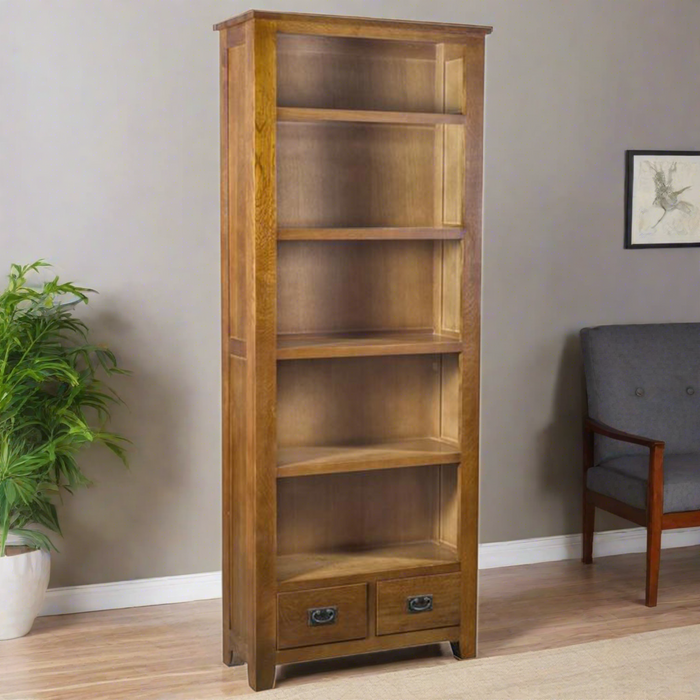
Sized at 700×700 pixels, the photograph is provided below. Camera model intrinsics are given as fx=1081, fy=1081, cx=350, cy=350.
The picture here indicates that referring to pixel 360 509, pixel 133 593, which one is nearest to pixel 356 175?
pixel 360 509

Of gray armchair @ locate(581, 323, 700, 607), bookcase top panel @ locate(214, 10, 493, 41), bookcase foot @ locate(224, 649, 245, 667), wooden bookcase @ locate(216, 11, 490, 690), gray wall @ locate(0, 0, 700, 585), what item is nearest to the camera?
bookcase top panel @ locate(214, 10, 493, 41)

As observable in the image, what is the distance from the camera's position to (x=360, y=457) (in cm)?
350

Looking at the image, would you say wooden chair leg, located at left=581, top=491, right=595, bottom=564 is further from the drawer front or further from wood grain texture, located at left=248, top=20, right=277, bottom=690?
wood grain texture, located at left=248, top=20, right=277, bottom=690

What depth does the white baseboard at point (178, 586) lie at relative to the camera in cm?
400

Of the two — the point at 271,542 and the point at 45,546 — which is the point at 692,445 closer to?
the point at 271,542

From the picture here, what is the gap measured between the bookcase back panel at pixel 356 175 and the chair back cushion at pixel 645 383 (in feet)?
4.12

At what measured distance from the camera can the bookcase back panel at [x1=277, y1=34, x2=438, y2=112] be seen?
3.49 metres

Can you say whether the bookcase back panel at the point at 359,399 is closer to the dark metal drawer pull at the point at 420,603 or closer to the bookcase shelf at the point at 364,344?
the bookcase shelf at the point at 364,344

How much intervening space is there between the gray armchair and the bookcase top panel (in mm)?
1636

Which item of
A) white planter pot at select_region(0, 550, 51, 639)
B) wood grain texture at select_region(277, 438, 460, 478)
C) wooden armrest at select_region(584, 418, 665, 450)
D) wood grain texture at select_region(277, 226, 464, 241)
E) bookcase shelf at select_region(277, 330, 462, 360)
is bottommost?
white planter pot at select_region(0, 550, 51, 639)

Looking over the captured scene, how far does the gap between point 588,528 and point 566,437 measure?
0.40 metres

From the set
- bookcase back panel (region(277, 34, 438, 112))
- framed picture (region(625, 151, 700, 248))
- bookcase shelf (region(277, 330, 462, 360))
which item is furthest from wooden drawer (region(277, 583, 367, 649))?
framed picture (region(625, 151, 700, 248))

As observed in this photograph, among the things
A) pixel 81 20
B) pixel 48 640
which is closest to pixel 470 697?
pixel 48 640

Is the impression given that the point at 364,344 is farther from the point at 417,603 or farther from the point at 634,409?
the point at 634,409
